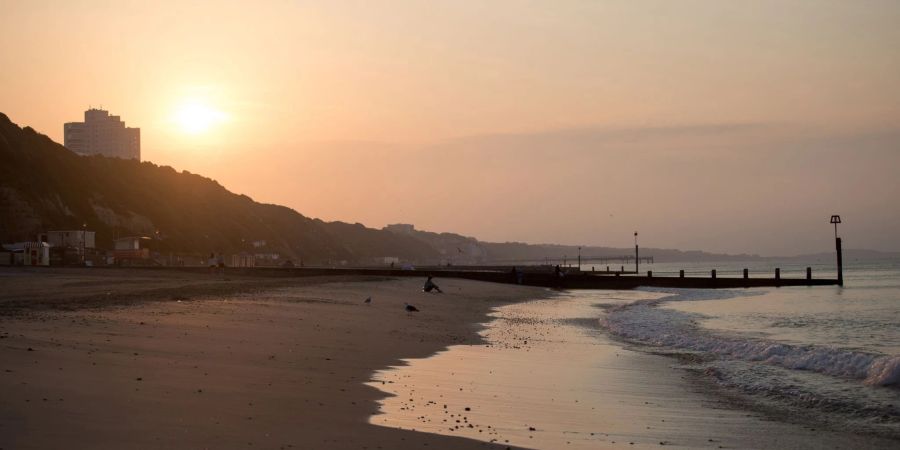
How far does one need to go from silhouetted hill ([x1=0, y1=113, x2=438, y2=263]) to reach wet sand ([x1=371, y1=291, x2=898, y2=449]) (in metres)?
93.0

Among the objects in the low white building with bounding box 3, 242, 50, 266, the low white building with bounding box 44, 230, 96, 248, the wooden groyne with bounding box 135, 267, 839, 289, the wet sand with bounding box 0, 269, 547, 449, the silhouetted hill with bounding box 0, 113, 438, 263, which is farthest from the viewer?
the silhouetted hill with bounding box 0, 113, 438, 263

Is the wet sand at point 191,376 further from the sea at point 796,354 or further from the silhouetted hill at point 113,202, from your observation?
the silhouetted hill at point 113,202

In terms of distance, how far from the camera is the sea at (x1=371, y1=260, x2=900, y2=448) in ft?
30.6

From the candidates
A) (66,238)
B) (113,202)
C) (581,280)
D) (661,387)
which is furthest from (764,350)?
(113,202)

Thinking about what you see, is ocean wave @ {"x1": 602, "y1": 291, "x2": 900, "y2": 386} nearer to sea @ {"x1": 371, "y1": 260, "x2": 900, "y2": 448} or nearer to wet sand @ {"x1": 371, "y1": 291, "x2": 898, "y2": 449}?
sea @ {"x1": 371, "y1": 260, "x2": 900, "y2": 448}

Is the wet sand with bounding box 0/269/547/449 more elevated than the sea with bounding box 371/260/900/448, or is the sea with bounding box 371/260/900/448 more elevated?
the wet sand with bounding box 0/269/547/449

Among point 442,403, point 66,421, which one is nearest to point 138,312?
point 442,403

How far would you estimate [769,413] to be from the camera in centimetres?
1127

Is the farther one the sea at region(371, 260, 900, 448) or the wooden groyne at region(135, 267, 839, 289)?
the wooden groyne at region(135, 267, 839, 289)

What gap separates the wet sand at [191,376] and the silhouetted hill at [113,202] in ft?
286

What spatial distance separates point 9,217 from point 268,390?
3882 inches

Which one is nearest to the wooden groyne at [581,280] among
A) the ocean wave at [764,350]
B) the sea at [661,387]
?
the ocean wave at [764,350]

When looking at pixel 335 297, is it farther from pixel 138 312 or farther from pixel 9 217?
pixel 9 217

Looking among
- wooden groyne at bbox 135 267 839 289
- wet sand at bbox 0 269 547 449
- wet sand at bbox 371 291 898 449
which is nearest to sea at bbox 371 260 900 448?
wet sand at bbox 371 291 898 449
